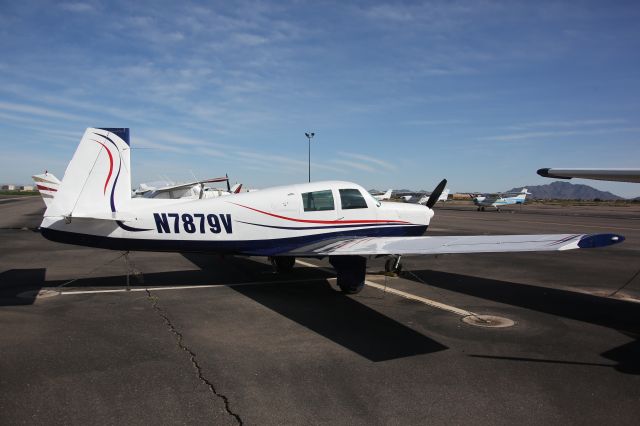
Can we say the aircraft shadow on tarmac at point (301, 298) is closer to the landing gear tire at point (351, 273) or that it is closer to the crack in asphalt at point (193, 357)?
the landing gear tire at point (351, 273)

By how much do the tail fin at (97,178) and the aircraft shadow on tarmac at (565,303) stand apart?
6810 millimetres

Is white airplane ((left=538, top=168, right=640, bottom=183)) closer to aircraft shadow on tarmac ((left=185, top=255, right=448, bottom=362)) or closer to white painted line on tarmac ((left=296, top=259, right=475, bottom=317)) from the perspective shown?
white painted line on tarmac ((left=296, top=259, right=475, bottom=317))

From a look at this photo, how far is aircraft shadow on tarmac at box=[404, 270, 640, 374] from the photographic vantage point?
19.0 feet

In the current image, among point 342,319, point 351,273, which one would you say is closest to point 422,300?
point 351,273

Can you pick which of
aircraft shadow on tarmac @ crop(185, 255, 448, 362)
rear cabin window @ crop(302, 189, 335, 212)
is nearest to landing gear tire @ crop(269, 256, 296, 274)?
aircraft shadow on tarmac @ crop(185, 255, 448, 362)

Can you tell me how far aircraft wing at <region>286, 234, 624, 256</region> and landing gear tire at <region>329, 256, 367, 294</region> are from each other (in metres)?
0.38

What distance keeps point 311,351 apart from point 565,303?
560cm

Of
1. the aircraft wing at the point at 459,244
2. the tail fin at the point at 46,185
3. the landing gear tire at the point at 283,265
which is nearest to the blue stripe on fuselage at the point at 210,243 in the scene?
the aircraft wing at the point at 459,244

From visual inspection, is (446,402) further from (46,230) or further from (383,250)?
(46,230)

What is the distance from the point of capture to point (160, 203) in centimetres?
890

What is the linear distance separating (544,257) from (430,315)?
9.36 m

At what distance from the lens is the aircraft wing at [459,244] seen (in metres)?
5.99

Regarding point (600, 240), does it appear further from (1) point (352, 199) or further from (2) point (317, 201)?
(2) point (317, 201)

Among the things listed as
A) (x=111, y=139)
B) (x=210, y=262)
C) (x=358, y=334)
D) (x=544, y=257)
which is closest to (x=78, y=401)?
(x=358, y=334)
